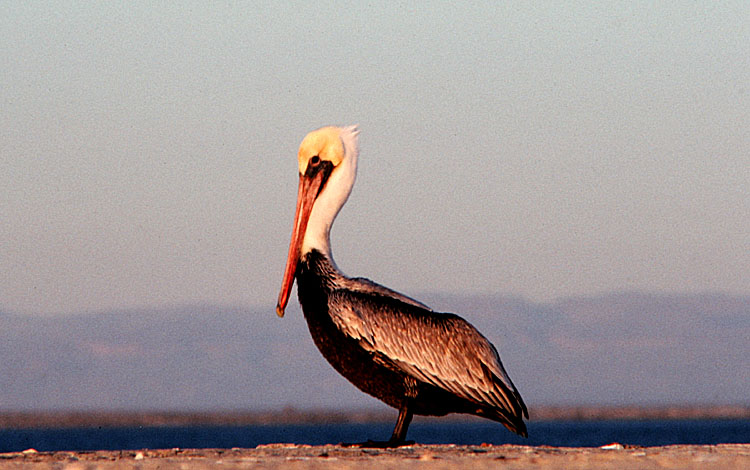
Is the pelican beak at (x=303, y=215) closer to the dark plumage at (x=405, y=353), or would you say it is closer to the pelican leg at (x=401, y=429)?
the dark plumage at (x=405, y=353)

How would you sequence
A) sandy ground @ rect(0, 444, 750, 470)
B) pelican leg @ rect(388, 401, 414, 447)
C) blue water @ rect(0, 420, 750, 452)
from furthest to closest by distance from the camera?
blue water @ rect(0, 420, 750, 452) < pelican leg @ rect(388, 401, 414, 447) < sandy ground @ rect(0, 444, 750, 470)

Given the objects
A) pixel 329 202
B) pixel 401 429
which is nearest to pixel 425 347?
pixel 401 429

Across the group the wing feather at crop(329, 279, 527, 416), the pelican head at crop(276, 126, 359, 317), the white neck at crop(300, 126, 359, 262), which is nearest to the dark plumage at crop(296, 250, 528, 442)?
the wing feather at crop(329, 279, 527, 416)

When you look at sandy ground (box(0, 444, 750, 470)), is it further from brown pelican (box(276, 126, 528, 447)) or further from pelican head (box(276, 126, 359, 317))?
pelican head (box(276, 126, 359, 317))

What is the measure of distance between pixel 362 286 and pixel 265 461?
2500 millimetres

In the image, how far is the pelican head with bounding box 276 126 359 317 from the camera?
455 inches

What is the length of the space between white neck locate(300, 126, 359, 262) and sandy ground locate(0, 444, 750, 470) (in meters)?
1.84

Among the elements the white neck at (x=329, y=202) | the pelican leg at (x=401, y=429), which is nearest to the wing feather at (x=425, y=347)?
the pelican leg at (x=401, y=429)

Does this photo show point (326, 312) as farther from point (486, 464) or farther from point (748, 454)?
point (748, 454)

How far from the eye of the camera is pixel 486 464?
850 cm

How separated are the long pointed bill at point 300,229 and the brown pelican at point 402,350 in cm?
37

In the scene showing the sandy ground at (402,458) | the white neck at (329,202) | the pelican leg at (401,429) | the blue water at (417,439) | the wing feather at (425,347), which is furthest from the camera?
the blue water at (417,439)

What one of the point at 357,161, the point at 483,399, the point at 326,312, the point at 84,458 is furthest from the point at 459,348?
the point at 84,458

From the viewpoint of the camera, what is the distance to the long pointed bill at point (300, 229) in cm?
1170
